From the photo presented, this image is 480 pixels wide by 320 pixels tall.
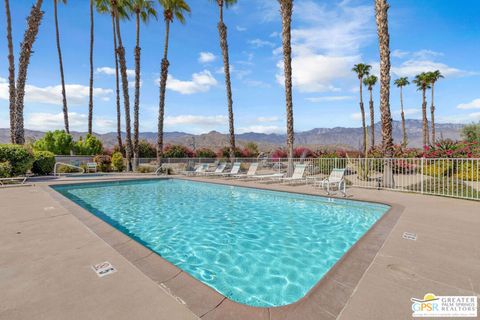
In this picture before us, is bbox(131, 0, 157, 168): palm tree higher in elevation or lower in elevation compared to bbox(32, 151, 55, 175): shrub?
higher

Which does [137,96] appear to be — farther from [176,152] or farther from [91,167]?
[91,167]

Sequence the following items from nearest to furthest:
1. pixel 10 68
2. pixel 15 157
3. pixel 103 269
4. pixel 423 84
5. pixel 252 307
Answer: pixel 252 307, pixel 103 269, pixel 15 157, pixel 10 68, pixel 423 84

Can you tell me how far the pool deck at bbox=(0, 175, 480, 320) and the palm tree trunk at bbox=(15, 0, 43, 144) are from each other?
15.2m

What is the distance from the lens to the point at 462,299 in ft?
7.55

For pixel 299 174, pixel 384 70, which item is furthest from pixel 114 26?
pixel 384 70

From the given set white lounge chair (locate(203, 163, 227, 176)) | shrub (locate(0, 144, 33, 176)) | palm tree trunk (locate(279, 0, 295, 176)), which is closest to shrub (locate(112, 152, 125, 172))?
shrub (locate(0, 144, 33, 176))

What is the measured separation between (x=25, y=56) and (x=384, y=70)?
20778 millimetres

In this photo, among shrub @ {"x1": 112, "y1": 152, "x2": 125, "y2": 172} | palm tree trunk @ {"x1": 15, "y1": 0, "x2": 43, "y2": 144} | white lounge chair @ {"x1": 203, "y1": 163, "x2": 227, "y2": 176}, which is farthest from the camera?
shrub @ {"x1": 112, "y1": 152, "x2": 125, "y2": 172}

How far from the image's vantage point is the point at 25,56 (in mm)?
15164

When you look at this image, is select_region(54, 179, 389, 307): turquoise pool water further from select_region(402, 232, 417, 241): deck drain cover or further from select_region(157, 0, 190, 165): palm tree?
select_region(157, 0, 190, 165): palm tree

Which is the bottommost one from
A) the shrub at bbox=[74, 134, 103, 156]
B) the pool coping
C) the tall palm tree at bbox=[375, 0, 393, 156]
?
the pool coping

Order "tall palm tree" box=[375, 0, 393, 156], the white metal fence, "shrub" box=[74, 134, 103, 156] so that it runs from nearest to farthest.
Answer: the white metal fence → "tall palm tree" box=[375, 0, 393, 156] → "shrub" box=[74, 134, 103, 156]

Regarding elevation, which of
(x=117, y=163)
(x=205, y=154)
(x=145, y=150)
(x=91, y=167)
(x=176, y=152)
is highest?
(x=145, y=150)

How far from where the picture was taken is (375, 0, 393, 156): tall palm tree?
10305mm
